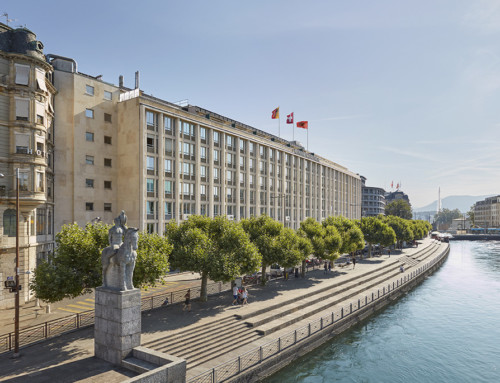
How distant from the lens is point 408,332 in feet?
115

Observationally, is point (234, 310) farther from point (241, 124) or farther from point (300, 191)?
point (300, 191)

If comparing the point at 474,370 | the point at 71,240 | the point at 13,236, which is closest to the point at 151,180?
the point at 13,236

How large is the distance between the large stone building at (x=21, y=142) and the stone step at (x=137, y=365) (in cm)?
2178

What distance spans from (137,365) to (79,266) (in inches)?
374

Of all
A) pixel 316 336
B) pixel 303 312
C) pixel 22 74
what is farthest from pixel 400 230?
pixel 22 74

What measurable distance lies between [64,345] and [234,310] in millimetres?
13858

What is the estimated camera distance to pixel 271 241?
4128 cm

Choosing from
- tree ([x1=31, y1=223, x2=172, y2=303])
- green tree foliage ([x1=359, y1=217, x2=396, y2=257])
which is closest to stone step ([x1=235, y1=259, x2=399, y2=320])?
tree ([x1=31, y1=223, x2=172, y2=303])

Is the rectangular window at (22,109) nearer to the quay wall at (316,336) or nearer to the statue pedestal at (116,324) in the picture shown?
the statue pedestal at (116,324)

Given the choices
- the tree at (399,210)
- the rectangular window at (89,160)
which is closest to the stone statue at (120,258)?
the rectangular window at (89,160)

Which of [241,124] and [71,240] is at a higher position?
[241,124]

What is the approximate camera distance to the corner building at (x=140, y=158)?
4822cm

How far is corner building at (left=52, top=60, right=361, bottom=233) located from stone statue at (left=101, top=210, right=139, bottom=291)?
3113 cm

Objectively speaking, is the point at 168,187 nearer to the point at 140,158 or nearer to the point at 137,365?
the point at 140,158
